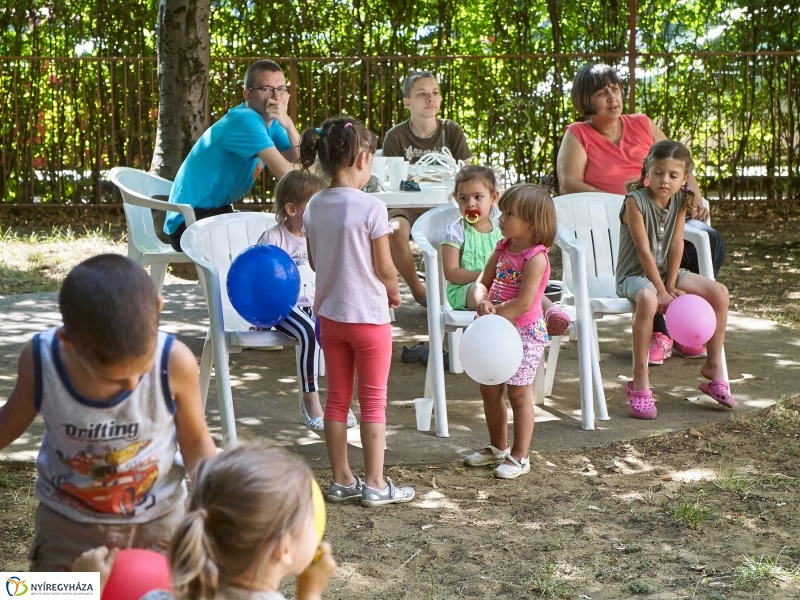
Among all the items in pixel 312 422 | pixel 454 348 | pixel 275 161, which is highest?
pixel 275 161

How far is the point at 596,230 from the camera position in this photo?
5.19m

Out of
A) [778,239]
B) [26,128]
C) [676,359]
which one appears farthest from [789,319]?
[26,128]

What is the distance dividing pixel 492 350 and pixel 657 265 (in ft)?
4.86

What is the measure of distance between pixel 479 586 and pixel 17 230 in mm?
8720

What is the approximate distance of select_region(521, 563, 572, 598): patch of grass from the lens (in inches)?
112

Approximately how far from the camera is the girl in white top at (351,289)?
3439mm

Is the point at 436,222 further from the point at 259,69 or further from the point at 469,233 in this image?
the point at 259,69

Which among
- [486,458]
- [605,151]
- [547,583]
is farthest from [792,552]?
[605,151]

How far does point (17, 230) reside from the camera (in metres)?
10.5

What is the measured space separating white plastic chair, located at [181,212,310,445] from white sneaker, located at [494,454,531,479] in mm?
917

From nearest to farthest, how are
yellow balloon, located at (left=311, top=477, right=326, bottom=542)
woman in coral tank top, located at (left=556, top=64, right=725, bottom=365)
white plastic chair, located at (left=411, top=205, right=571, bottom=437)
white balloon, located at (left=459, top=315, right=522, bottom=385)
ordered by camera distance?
yellow balloon, located at (left=311, top=477, right=326, bottom=542) → white balloon, located at (left=459, top=315, right=522, bottom=385) → white plastic chair, located at (left=411, top=205, right=571, bottom=437) → woman in coral tank top, located at (left=556, top=64, right=725, bottom=365)

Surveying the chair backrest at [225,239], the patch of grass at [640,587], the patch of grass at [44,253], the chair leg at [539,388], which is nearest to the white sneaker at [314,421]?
the chair backrest at [225,239]

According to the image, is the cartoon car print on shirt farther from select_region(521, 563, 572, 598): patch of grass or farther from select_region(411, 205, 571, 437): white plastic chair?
select_region(411, 205, 571, 437): white plastic chair

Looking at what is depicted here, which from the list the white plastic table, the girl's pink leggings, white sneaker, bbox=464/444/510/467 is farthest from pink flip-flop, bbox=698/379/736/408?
the girl's pink leggings
